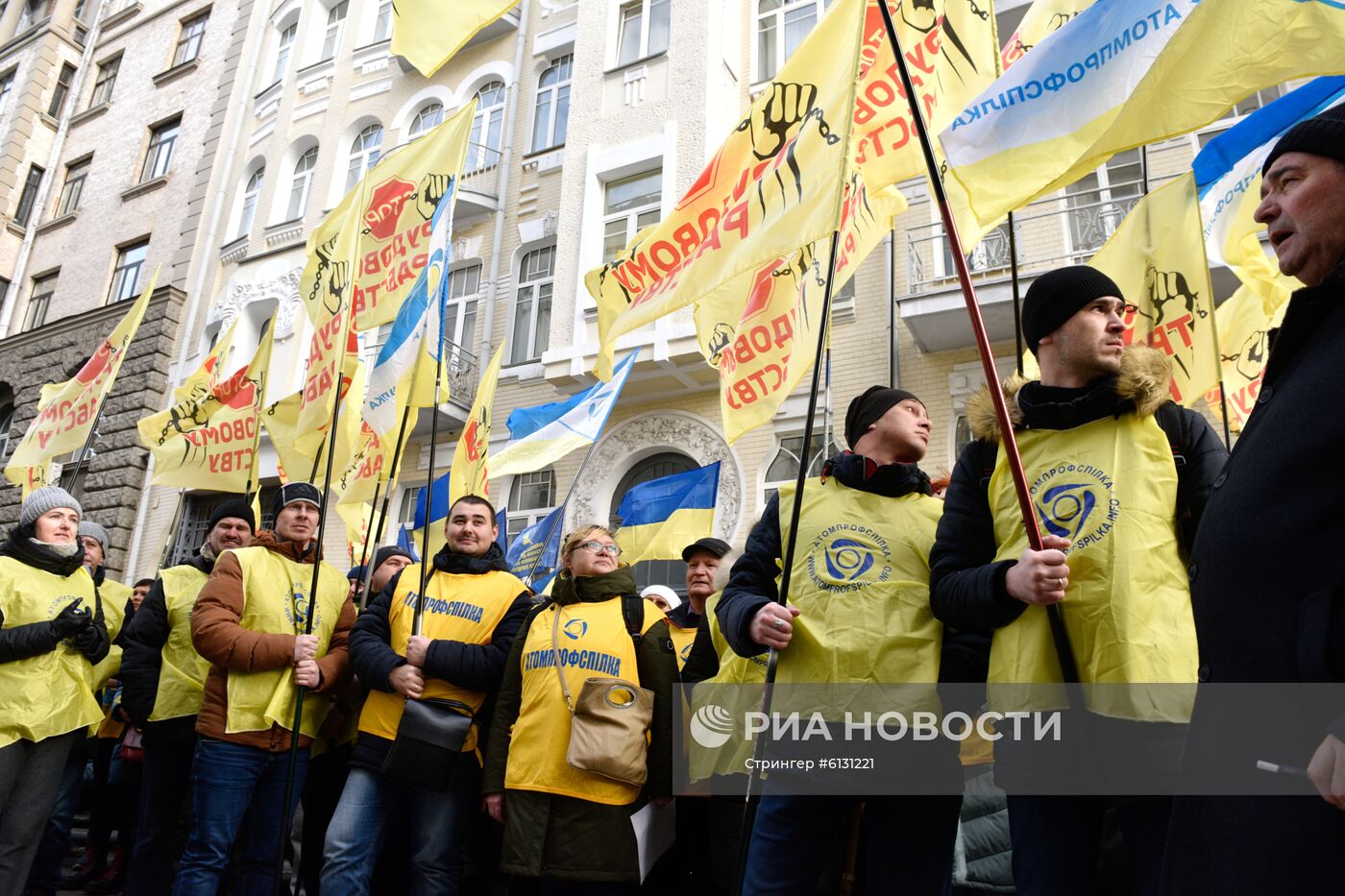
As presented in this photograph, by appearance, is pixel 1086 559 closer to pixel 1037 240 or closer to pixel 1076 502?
pixel 1076 502

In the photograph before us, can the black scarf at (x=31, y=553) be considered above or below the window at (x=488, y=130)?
below

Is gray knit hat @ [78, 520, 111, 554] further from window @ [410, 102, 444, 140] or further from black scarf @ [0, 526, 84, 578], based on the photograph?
window @ [410, 102, 444, 140]

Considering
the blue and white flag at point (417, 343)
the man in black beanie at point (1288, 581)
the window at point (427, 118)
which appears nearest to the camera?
the man in black beanie at point (1288, 581)

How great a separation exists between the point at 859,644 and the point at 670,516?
14.5 feet

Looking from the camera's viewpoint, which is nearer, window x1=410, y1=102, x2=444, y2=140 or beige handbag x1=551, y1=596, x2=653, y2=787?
beige handbag x1=551, y1=596, x2=653, y2=787

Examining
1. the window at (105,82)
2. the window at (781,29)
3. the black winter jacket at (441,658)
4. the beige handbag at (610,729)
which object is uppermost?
the window at (105,82)

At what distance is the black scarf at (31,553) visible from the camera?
14.6ft

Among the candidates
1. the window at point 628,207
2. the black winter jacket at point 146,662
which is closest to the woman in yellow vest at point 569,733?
the black winter jacket at point 146,662

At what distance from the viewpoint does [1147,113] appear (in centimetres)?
264

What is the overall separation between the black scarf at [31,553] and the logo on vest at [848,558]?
384cm

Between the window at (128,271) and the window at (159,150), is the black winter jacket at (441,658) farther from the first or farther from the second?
the window at (159,150)

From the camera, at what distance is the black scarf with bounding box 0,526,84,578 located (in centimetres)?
446

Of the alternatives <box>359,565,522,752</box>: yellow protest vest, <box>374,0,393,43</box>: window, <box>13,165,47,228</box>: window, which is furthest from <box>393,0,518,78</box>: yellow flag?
<box>13,165,47,228</box>: window

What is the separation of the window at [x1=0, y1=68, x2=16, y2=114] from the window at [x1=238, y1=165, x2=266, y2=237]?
380 inches
